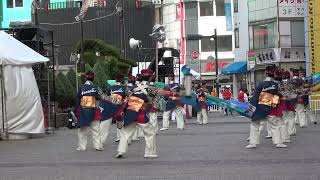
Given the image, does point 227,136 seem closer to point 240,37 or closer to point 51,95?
point 51,95

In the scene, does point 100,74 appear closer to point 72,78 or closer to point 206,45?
point 72,78

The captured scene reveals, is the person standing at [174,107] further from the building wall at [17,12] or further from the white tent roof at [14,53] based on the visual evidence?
the building wall at [17,12]

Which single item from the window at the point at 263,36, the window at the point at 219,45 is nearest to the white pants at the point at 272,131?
the window at the point at 263,36

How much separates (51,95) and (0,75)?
6.45 meters

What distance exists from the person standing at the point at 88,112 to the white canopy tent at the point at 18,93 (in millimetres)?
5571

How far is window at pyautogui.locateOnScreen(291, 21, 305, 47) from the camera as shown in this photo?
4856cm

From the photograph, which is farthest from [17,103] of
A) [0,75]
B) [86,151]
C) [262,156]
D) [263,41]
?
[263,41]

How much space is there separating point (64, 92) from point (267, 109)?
690 inches

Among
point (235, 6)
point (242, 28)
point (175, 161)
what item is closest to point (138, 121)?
point (175, 161)

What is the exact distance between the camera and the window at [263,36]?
49.5 m

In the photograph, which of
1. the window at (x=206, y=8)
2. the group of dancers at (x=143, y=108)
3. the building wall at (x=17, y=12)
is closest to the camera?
the group of dancers at (x=143, y=108)

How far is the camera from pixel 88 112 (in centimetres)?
1816

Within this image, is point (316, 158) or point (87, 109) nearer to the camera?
point (316, 158)

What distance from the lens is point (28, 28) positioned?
87.4 feet
